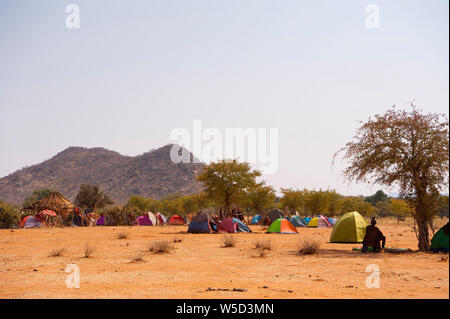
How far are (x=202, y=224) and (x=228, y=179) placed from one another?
15.3 meters

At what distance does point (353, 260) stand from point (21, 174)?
15680 centimetres

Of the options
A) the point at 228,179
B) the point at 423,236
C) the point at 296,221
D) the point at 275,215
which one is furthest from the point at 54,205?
the point at 423,236

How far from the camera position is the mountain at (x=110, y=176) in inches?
5374

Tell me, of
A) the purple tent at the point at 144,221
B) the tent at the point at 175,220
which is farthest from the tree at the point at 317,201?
the purple tent at the point at 144,221

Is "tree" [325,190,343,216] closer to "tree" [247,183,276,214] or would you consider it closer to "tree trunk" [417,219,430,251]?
"tree" [247,183,276,214]

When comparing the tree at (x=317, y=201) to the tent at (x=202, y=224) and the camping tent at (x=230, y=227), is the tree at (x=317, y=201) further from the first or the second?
the tent at (x=202, y=224)

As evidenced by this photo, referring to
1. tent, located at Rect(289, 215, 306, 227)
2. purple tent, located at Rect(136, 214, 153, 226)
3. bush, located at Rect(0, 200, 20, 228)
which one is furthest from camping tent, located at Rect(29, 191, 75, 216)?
tent, located at Rect(289, 215, 306, 227)

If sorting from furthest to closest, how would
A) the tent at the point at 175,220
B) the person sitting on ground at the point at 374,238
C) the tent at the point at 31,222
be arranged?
1. the tent at the point at 175,220
2. the tent at the point at 31,222
3. the person sitting on ground at the point at 374,238

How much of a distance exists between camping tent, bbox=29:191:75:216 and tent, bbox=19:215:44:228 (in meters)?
4.65

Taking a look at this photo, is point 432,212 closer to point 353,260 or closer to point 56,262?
point 353,260

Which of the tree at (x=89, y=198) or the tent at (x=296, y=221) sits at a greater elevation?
the tree at (x=89, y=198)

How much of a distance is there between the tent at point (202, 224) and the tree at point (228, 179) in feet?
46.4

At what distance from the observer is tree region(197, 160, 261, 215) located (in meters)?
47.9
